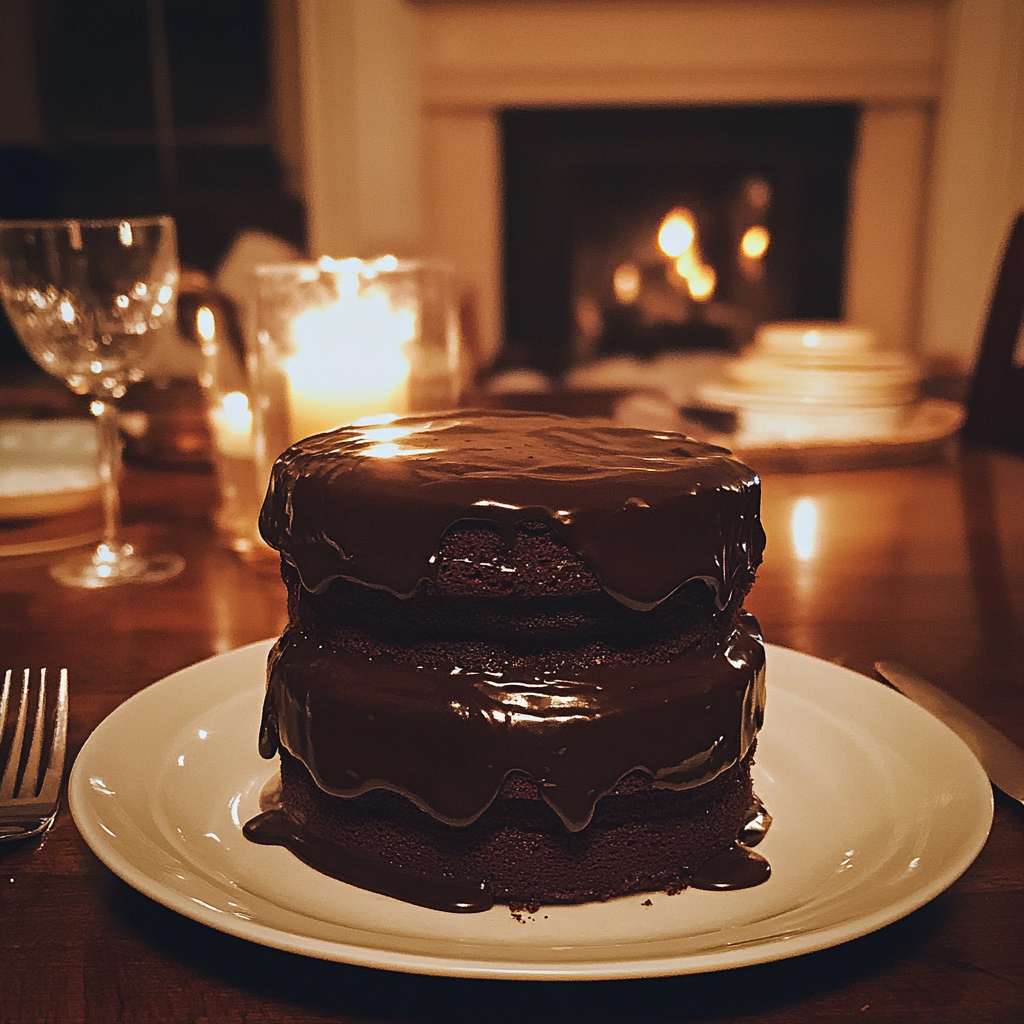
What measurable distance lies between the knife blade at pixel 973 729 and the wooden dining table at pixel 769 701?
2 centimetres

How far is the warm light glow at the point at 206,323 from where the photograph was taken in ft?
4.39

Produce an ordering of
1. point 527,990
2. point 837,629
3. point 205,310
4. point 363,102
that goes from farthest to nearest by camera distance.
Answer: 1. point 363,102
2. point 205,310
3. point 837,629
4. point 527,990

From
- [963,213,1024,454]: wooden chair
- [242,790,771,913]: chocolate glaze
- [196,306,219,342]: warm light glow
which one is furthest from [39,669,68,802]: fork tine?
[963,213,1024,454]: wooden chair

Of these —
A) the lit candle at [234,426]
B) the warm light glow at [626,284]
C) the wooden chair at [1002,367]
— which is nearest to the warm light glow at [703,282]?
the warm light glow at [626,284]

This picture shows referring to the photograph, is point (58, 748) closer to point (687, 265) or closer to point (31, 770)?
point (31, 770)

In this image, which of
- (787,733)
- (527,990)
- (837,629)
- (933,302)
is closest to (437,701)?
(527,990)

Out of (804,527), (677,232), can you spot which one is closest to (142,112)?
(677,232)

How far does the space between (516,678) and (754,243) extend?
4.69 m

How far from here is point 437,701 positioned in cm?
55

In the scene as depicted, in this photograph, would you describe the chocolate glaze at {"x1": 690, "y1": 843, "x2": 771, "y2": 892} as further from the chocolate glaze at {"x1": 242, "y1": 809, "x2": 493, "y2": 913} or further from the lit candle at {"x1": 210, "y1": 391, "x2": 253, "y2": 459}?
the lit candle at {"x1": 210, "y1": 391, "x2": 253, "y2": 459}

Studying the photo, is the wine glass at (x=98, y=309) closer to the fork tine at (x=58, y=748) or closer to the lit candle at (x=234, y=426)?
the lit candle at (x=234, y=426)

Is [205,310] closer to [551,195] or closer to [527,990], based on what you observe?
[527,990]

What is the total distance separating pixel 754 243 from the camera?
4906mm

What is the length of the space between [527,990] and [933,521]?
3.46ft
